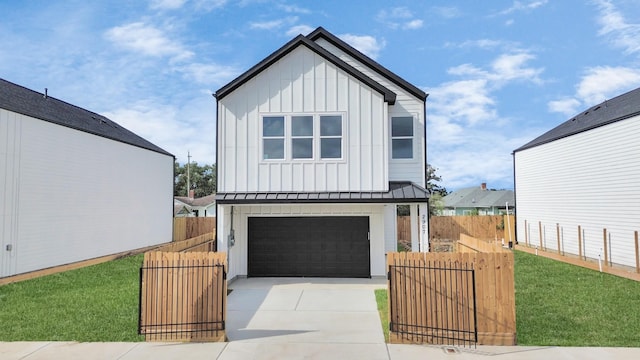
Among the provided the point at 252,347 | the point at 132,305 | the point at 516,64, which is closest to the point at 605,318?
the point at 252,347

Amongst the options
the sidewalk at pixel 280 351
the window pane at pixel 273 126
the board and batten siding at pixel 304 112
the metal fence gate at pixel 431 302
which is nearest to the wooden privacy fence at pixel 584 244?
the sidewalk at pixel 280 351

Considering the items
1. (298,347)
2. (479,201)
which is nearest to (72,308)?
(298,347)

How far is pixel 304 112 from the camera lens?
1292 centimetres

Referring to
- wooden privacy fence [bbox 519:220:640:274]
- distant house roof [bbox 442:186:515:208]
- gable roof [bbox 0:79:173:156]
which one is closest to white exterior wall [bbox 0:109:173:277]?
gable roof [bbox 0:79:173:156]

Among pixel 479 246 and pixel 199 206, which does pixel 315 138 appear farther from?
pixel 199 206

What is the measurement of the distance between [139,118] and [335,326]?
26.5 metres

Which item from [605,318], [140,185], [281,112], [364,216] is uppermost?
[281,112]

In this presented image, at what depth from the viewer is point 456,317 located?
7.28m

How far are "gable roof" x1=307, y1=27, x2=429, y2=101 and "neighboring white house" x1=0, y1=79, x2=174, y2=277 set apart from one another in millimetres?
10885

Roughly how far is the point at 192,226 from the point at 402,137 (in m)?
19.0

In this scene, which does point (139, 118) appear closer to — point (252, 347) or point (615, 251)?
point (252, 347)

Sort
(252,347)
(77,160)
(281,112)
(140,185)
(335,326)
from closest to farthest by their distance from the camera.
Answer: (252,347) < (335,326) < (281,112) < (77,160) < (140,185)

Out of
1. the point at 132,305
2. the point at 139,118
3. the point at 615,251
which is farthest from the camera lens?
the point at 139,118

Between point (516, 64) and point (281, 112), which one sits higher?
point (516, 64)
